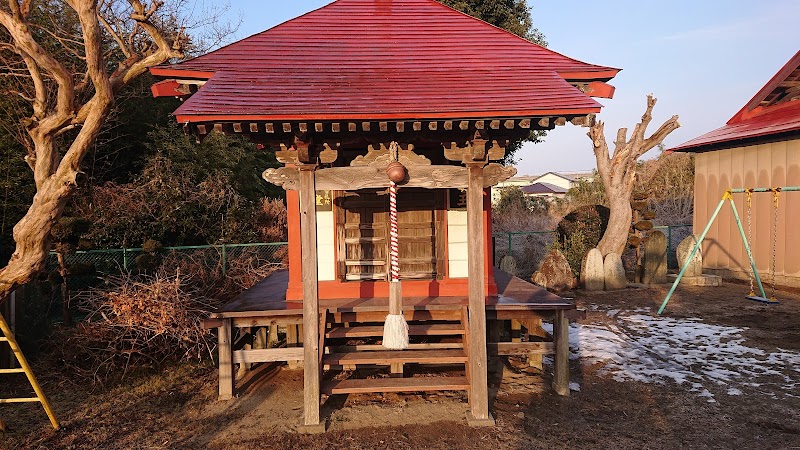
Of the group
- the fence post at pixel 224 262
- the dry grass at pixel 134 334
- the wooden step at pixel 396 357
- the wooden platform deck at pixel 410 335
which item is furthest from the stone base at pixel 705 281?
the dry grass at pixel 134 334

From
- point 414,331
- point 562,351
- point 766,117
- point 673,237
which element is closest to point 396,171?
point 414,331

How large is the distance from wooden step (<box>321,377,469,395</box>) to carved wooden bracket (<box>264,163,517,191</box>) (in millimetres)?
2074

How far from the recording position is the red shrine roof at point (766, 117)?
1166 centimetres

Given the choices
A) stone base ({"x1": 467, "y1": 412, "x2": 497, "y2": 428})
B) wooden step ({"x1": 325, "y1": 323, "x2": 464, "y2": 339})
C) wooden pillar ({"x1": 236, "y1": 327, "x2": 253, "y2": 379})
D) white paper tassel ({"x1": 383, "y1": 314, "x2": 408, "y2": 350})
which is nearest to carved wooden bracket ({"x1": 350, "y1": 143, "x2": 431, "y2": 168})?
white paper tassel ({"x1": 383, "y1": 314, "x2": 408, "y2": 350})

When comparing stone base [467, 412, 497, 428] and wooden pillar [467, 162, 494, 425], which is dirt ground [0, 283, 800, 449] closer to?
stone base [467, 412, 497, 428]

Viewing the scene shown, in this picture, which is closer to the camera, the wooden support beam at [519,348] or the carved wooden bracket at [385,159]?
the carved wooden bracket at [385,159]

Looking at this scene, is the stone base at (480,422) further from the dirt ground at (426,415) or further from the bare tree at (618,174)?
the bare tree at (618,174)

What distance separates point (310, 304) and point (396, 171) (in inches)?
63.9

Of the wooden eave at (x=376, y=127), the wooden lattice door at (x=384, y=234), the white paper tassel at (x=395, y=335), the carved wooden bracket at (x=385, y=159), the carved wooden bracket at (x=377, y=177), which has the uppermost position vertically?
the wooden eave at (x=376, y=127)

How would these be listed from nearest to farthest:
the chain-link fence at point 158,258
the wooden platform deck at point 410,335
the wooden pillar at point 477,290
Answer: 1. the wooden pillar at point 477,290
2. the wooden platform deck at point 410,335
3. the chain-link fence at point 158,258

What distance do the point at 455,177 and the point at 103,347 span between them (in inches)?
211

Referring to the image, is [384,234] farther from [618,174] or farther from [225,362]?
[618,174]

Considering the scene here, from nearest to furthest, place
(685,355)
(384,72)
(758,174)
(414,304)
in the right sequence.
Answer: (384,72) < (414,304) < (685,355) < (758,174)

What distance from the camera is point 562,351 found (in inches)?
227
